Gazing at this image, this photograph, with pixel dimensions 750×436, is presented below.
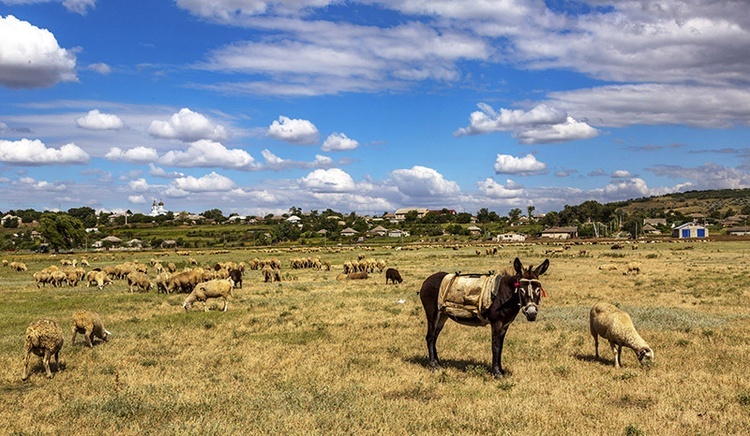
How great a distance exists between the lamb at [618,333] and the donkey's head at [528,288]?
308cm

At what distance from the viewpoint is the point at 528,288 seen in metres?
11.2

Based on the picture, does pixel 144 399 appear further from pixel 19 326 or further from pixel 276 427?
pixel 19 326

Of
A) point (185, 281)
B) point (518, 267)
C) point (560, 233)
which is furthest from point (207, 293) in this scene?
point (560, 233)

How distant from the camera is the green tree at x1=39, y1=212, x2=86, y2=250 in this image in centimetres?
10481

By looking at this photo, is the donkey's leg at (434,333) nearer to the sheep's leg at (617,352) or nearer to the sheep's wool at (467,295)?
the sheep's wool at (467,295)

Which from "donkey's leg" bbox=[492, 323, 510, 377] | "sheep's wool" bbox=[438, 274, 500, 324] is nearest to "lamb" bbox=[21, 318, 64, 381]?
"sheep's wool" bbox=[438, 274, 500, 324]

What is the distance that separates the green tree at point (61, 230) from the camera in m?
105

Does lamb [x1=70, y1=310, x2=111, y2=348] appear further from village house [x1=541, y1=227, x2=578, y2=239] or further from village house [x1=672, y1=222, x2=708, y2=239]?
village house [x1=541, y1=227, x2=578, y2=239]

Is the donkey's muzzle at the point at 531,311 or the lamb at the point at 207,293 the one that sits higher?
the donkey's muzzle at the point at 531,311

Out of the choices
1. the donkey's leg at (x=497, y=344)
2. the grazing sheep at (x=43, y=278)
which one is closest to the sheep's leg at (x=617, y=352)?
the donkey's leg at (x=497, y=344)

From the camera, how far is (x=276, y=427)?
8672 mm

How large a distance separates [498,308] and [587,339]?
5.87 m

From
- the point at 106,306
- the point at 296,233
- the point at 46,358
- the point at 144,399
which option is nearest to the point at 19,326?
the point at 106,306

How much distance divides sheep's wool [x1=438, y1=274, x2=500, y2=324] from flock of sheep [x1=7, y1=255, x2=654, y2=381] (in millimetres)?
3602
